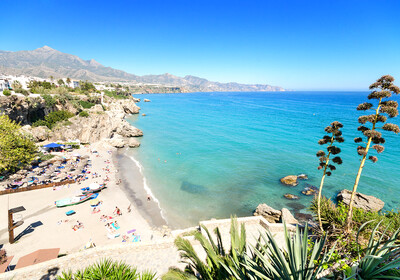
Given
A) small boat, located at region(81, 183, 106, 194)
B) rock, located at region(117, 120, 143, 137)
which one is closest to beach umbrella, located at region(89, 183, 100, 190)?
small boat, located at region(81, 183, 106, 194)

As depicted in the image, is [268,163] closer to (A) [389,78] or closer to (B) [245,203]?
(B) [245,203]

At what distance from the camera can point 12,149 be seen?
22.9 metres

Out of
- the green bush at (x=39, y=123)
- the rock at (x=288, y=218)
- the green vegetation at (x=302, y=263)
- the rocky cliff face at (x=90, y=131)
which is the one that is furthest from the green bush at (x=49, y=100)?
the rock at (x=288, y=218)

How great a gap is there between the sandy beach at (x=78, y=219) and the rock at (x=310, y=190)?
18.8 metres

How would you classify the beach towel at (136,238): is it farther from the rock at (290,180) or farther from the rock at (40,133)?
the rock at (40,133)

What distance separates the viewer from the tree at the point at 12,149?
22.3 m

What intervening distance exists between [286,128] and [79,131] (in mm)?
59447

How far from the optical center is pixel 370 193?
76.9 ft

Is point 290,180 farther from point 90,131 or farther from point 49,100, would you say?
point 49,100

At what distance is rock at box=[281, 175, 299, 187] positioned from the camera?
1021 inches

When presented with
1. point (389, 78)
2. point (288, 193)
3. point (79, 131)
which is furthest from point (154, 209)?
point (79, 131)

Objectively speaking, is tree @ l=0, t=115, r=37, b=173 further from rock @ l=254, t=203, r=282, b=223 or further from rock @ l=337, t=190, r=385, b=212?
rock @ l=337, t=190, r=385, b=212

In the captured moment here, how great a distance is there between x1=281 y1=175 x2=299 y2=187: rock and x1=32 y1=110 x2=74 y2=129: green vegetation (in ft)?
156

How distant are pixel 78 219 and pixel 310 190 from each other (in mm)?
27855
